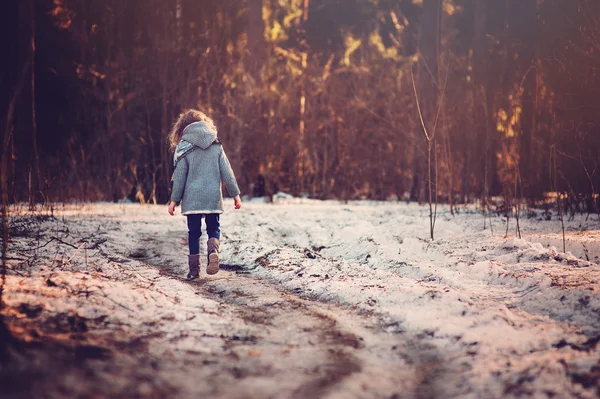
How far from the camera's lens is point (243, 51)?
16.5m

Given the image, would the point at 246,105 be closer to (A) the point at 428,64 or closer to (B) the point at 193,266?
(A) the point at 428,64

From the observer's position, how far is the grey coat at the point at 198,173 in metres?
6.39

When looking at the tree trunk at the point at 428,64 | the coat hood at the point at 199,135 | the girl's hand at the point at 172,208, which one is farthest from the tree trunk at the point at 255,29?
the girl's hand at the point at 172,208

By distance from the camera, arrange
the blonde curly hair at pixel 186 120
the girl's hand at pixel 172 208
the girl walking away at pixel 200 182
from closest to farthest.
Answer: the girl's hand at pixel 172 208, the girl walking away at pixel 200 182, the blonde curly hair at pixel 186 120

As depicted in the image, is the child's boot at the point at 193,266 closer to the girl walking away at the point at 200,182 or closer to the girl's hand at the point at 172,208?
the girl walking away at the point at 200,182

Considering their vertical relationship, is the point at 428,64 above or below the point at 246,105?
above

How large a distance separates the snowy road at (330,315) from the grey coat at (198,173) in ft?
2.79

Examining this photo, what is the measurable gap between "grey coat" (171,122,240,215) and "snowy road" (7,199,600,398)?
2.79ft

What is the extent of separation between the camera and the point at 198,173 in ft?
21.2

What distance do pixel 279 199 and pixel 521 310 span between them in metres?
11.8

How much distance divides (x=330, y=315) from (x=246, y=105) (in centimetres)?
1185

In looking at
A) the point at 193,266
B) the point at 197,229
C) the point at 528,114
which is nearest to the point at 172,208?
the point at 197,229

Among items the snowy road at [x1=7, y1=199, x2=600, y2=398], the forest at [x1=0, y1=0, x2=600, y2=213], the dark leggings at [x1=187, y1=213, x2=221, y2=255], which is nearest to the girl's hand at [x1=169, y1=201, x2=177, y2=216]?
the dark leggings at [x1=187, y1=213, x2=221, y2=255]

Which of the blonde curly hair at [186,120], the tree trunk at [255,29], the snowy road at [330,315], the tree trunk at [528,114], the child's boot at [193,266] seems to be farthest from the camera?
the tree trunk at [255,29]
